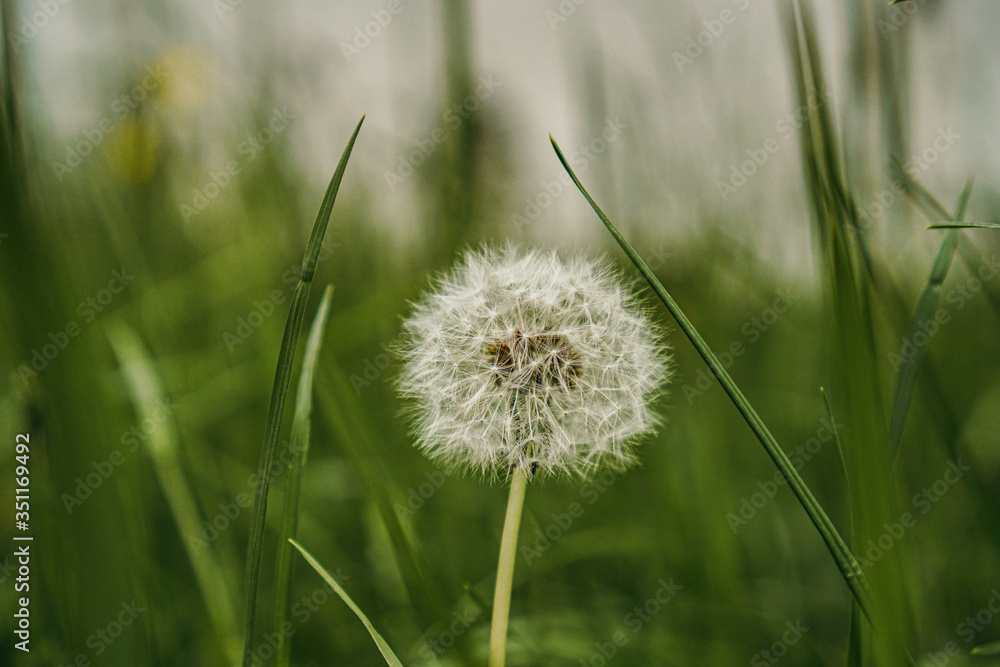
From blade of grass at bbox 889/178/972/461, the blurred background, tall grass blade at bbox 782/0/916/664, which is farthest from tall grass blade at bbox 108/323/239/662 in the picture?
blade of grass at bbox 889/178/972/461

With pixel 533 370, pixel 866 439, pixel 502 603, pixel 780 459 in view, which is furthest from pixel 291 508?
pixel 866 439

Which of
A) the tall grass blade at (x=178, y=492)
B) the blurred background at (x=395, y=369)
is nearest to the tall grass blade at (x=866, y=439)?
the blurred background at (x=395, y=369)

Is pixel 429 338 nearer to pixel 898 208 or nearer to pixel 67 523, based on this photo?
pixel 67 523

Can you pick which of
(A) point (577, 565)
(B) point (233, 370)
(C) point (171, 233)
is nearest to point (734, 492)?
(A) point (577, 565)

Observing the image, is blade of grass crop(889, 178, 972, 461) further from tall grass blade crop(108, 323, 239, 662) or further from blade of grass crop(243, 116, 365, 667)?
tall grass blade crop(108, 323, 239, 662)

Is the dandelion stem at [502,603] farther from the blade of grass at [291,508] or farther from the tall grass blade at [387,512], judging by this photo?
the blade of grass at [291,508]
